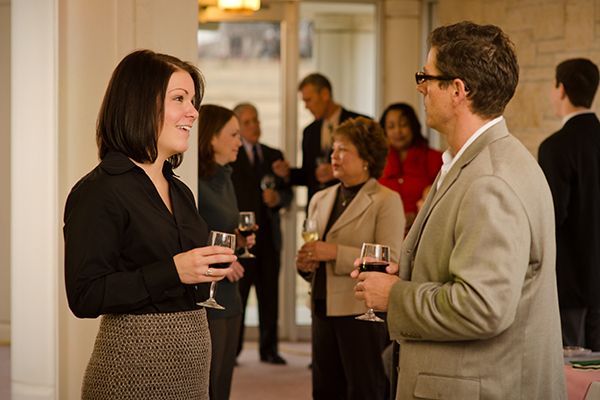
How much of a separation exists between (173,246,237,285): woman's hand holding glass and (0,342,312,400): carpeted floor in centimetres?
388

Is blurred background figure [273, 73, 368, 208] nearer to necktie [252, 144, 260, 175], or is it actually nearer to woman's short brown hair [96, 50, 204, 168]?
necktie [252, 144, 260, 175]

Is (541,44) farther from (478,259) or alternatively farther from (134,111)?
(478,259)

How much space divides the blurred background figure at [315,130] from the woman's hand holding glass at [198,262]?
479cm

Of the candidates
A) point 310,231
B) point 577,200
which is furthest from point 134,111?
point 577,200

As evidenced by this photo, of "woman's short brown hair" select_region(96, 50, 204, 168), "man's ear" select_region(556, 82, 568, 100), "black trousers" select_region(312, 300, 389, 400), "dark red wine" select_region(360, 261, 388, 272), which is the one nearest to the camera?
"woman's short brown hair" select_region(96, 50, 204, 168)

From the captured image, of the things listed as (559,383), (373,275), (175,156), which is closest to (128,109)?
(175,156)

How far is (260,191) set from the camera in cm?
763

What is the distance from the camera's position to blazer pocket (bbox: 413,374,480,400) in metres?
2.58

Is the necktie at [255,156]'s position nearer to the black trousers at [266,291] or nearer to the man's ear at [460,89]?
the black trousers at [266,291]

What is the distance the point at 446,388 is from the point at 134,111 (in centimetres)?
115

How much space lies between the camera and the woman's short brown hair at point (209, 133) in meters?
4.70

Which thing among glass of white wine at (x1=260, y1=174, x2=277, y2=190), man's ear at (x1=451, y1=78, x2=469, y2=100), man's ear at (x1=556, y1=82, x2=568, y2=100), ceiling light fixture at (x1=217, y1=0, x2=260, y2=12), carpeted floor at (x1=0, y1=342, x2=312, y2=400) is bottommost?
carpeted floor at (x1=0, y1=342, x2=312, y2=400)

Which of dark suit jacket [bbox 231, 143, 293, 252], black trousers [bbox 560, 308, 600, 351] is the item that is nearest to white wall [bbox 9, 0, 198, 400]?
black trousers [bbox 560, 308, 600, 351]

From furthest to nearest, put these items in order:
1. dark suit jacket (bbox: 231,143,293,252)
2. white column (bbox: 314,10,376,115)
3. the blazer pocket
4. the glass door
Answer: white column (bbox: 314,10,376,115)
the glass door
dark suit jacket (bbox: 231,143,293,252)
the blazer pocket
